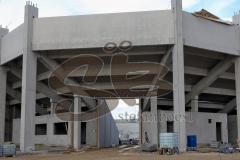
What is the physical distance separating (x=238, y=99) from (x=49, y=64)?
17.5 meters

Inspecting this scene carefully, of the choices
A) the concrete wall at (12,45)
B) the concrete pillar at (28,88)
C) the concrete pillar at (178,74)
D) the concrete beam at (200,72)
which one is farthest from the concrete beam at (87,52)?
the concrete beam at (200,72)

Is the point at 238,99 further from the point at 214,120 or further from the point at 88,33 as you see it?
the point at 88,33

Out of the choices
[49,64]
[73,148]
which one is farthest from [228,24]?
[73,148]

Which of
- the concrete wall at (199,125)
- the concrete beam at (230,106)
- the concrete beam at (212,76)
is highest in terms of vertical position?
the concrete beam at (212,76)

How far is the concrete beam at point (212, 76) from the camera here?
34500mm

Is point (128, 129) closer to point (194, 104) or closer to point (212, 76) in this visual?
point (194, 104)

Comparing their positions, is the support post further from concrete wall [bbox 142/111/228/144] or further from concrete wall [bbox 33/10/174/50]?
concrete wall [bbox 33/10/174/50]

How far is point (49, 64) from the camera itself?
32.9 m

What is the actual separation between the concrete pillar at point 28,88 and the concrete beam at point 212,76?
16665 mm

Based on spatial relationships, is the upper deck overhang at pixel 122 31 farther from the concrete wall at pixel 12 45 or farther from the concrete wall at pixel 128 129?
the concrete wall at pixel 128 129

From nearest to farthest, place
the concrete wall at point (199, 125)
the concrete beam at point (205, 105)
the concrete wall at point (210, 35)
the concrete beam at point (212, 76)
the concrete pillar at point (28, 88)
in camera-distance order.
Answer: the concrete wall at point (210, 35)
the concrete pillar at point (28, 88)
the concrete beam at point (212, 76)
the concrete wall at point (199, 125)
the concrete beam at point (205, 105)

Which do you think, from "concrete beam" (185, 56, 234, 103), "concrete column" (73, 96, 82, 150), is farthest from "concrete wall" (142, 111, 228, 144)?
"concrete column" (73, 96, 82, 150)

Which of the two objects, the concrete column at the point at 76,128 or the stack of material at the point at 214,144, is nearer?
the stack of material at the point at 214,144

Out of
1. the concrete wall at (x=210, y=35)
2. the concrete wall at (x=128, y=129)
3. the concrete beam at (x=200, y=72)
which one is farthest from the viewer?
the concrete wall at (x=128, y=129)
